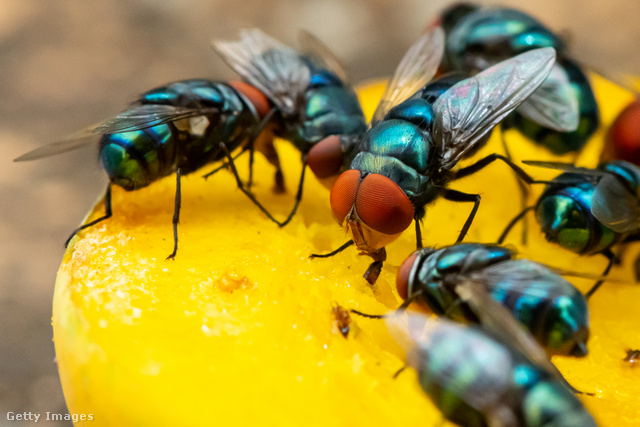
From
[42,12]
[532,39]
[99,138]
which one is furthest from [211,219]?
[42,12]

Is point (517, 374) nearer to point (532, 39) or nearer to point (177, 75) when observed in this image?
point (532, 39)

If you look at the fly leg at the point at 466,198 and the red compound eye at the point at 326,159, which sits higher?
the red compound eye at the point at 326,159

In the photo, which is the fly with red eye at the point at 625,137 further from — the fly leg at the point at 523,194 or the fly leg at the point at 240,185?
the fly leg at the point at 240,185

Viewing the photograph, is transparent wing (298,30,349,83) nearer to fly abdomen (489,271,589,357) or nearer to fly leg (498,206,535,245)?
fly leg (498,206,535,245)

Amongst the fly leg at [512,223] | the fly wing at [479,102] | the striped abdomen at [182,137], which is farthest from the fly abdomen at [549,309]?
the striped abdomen at [182,137]

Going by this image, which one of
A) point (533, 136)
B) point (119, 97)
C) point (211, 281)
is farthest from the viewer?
point (119, 97)

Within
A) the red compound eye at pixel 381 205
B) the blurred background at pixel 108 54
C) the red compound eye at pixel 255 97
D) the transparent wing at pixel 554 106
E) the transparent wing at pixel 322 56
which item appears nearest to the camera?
the red compound eye at pixel 381 205

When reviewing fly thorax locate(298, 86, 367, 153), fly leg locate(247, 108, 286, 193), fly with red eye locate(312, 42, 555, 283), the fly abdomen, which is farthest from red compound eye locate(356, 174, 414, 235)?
fly leg locate(247, 108, 286, 193)

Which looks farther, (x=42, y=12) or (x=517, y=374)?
(x=42, y=12)

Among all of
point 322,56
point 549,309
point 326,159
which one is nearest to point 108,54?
point 322,56
